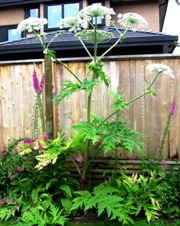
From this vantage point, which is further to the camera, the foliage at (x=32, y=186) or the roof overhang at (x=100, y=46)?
the roof overhang at (x=100, y=46)

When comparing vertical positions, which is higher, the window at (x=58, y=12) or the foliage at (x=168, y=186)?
the window at (x=58, y=12)

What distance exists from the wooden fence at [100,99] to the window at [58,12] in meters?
6.67

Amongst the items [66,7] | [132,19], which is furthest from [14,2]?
[132,19]

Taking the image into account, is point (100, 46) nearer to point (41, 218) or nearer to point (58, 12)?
point (58, 12)

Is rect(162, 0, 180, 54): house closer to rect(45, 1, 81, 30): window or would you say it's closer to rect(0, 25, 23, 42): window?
rect(45, 1, 81, 30): window

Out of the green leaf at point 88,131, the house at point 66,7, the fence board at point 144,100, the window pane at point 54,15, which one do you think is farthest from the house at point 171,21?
the green leaf at point 88,131

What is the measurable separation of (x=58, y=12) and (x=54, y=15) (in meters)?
0.20

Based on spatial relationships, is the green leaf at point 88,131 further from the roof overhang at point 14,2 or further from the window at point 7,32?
the window at point 7,32

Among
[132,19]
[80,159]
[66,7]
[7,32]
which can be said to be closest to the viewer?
[132,19]

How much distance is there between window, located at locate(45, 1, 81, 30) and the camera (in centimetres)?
1013

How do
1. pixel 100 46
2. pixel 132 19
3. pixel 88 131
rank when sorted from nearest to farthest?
1. pixel 88 131
2. pixel 132 19
3. pixel 100 46

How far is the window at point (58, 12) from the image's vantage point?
10.1 metres

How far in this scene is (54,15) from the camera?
10305mm

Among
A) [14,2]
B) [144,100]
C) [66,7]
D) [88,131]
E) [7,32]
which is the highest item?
[14,2]
